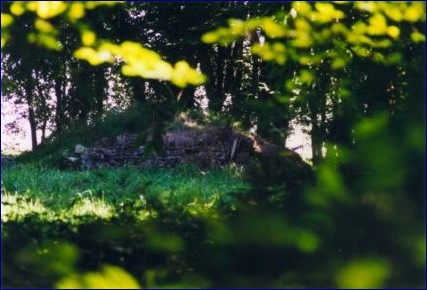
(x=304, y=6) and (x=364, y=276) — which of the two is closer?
(x=364, y=276)

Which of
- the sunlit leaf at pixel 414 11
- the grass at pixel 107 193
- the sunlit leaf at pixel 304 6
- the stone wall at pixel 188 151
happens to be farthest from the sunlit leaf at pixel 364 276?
the stone wall at pixel 188 151

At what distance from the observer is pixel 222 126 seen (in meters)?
Result: 13.5

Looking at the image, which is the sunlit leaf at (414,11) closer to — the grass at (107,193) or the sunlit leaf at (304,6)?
the sunlit leaf at (304,6)

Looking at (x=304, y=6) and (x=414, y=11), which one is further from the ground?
(x=304, y=6)

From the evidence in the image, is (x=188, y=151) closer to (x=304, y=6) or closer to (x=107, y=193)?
(x=107, y=193)

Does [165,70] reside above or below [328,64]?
below

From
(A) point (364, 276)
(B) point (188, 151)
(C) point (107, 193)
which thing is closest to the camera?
(A) point (364, 276)

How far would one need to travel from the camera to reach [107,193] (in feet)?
22.5

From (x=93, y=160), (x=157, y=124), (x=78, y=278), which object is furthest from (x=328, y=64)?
(x=93, y=160)

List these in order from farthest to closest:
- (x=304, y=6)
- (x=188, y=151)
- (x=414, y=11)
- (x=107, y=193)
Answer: (x=188, y=151) → (x=107, y=193) → (x=304, y=6) → (x=414, y=11)

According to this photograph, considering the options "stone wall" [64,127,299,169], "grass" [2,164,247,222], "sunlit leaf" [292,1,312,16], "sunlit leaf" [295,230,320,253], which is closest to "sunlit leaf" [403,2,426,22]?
"sunlit leaf" [292,1,312,16]

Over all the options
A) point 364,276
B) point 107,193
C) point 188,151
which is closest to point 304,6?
point 364,276

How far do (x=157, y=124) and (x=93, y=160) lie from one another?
916 cm

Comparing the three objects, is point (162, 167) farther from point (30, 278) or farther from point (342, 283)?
point (342, 283)
